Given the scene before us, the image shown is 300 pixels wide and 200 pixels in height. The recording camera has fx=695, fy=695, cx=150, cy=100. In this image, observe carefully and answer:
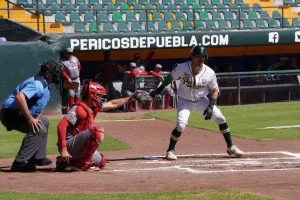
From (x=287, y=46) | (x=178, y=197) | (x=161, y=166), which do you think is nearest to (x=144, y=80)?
(x=287, y=46)

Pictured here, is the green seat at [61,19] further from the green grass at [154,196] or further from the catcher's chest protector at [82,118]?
the green grass at [154,196]

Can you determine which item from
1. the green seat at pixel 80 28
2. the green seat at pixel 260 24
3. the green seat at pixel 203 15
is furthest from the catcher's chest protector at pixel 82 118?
the green seat at pixel 260 24

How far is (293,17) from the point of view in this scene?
23672 millimetres

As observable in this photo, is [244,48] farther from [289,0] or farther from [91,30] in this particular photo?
[91,30]

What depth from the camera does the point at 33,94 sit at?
830 cm

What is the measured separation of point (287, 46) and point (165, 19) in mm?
4604

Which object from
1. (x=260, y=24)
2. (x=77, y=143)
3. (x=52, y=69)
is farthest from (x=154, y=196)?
(x=260, y=24)

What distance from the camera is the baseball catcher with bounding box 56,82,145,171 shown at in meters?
8.12

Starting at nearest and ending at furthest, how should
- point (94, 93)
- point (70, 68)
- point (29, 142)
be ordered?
1. point (94, 93)
2. point (29, 142)
3. point (70, 68)

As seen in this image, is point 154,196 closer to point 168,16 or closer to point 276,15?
point 168,16

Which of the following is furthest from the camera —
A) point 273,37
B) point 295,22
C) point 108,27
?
point 295,22

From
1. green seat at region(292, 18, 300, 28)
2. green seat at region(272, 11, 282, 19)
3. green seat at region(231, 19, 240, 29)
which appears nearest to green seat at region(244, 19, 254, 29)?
green seat at region(231, 19, 240, 29)

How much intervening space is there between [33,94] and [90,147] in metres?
0.93

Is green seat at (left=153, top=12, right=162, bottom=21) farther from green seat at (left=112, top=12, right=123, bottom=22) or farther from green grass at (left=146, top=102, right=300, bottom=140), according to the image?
green grass at (left=146, top=102, right=300, bottom=140)
